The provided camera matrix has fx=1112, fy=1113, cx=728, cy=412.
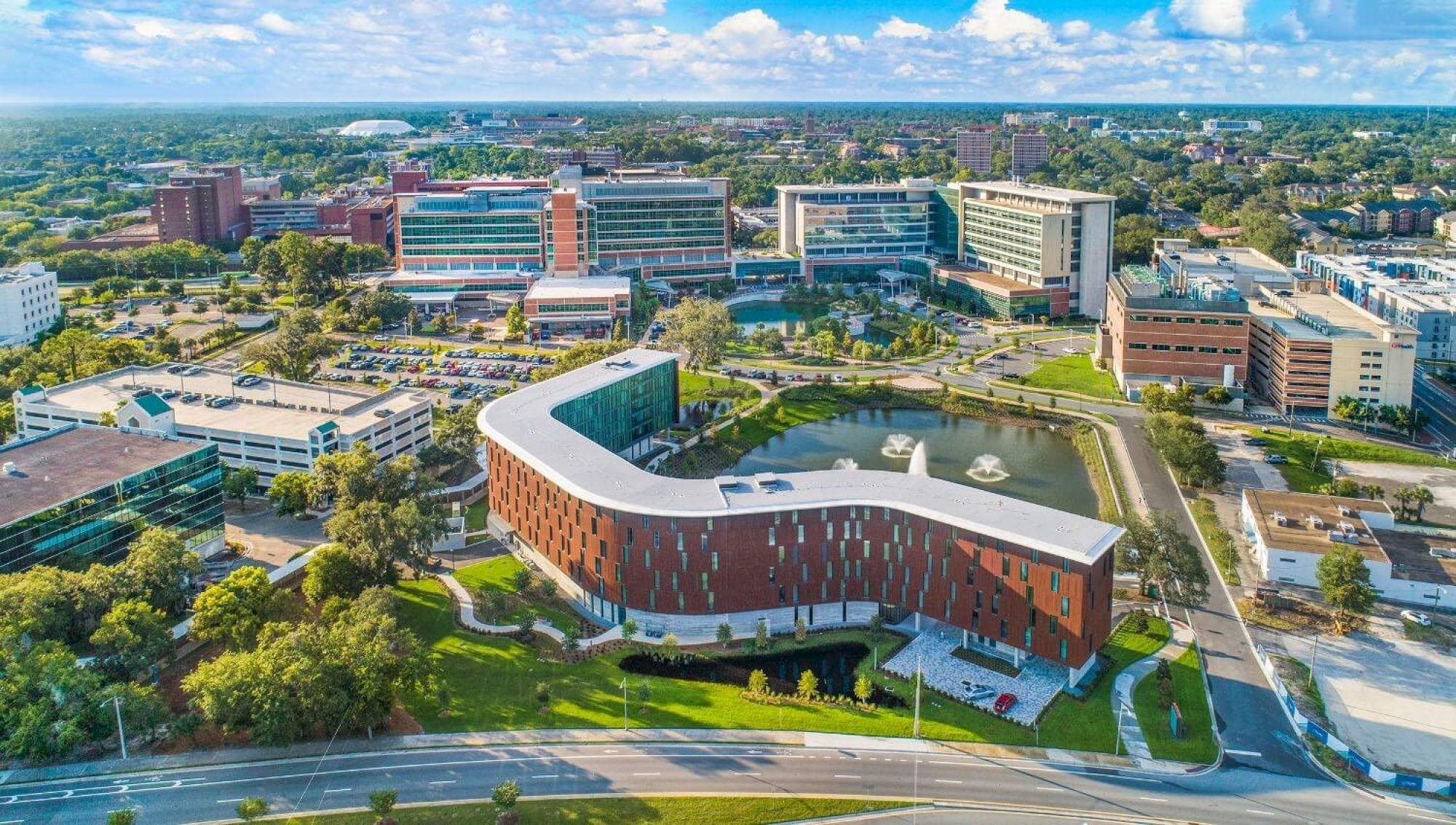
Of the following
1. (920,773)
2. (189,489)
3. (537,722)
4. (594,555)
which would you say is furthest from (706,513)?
(189,489)

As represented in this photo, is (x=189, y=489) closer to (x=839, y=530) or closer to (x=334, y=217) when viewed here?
(x=839, y=530)

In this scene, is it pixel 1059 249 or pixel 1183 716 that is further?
pixel 1059 249

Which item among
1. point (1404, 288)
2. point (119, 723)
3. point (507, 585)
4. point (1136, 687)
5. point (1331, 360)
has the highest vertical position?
point (1404, 288)

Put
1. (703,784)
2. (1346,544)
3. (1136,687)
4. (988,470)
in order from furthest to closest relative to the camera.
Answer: (988,470) → (1346,544) → (1136,687) → (703,784)

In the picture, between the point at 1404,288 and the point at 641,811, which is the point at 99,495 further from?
the point at 1404,288

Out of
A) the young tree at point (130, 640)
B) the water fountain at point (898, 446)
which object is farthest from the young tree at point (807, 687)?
the water fountain at point (898, 446)

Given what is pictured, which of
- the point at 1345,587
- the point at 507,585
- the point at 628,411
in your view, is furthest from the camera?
the point at 628,411

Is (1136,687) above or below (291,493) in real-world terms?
below

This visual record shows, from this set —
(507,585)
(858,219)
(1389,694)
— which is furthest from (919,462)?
(858,219)
